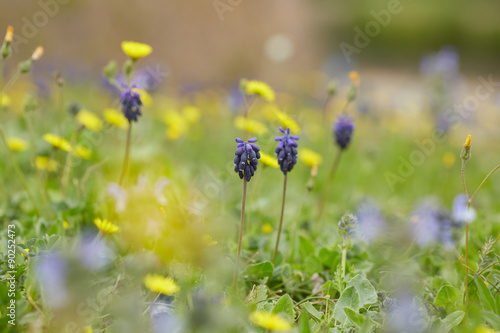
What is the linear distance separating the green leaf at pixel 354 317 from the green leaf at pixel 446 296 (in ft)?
0.79

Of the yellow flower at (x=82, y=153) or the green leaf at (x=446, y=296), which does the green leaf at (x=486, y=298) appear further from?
the yellow flower at (x=82, y=153)

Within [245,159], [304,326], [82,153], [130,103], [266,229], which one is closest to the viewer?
[304,326]

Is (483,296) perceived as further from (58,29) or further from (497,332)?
(58,29)

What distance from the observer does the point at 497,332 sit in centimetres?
99

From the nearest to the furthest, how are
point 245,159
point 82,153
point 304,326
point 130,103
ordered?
1. point 304,326
2. point 245,159
3. point 130,103
4. point 82,153

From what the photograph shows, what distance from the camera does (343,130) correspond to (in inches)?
67.1

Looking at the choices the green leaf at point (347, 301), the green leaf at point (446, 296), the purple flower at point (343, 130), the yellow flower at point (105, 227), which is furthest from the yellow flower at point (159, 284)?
the purple flower at point (343, 130)

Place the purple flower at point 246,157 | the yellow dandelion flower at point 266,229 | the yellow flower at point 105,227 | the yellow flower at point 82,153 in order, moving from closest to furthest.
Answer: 1. the purple flower at point 246,157
2. the yellow flower at point 105,227
3. the yellow dandelion flower at point 266,229
4. the yellow flower at point 82,153

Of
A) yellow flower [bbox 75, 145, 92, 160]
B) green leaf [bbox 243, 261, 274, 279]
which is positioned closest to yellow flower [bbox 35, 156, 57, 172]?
yellow flower [bbox 75, 145, 92, 160]

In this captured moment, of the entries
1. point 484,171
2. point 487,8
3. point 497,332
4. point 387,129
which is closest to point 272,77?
point 387,129

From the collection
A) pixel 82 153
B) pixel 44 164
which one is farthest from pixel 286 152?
pixel 44 164

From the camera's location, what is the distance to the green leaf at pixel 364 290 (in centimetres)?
115

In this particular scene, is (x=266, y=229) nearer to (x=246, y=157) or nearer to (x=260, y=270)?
(x=260, y=270)

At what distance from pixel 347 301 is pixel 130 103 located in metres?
0.77
